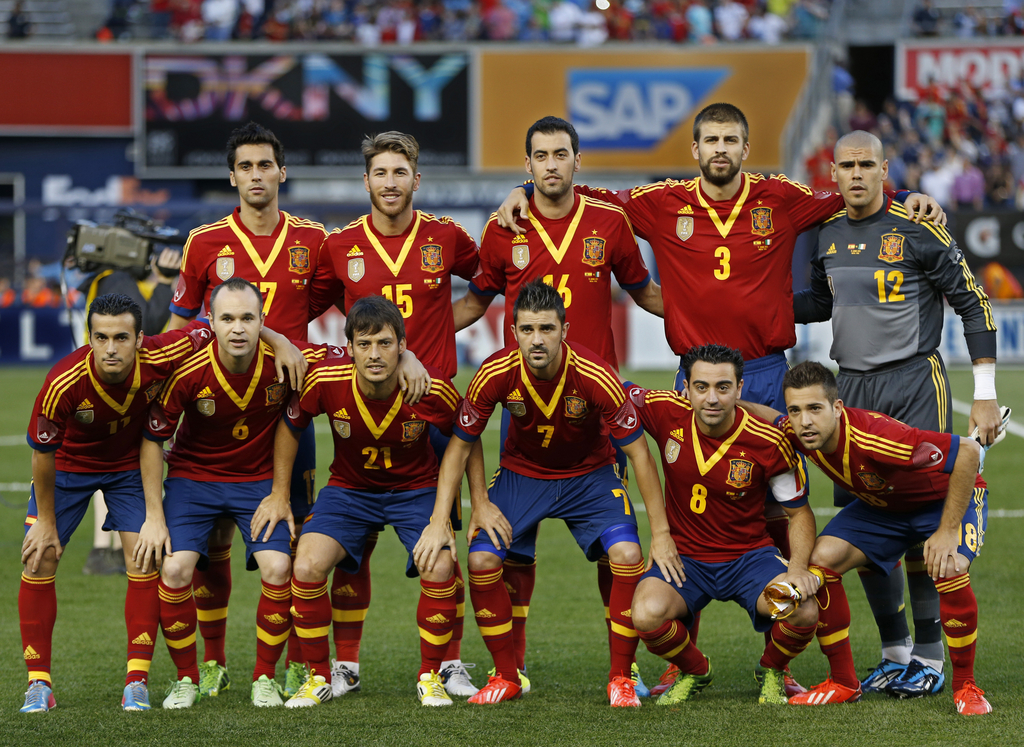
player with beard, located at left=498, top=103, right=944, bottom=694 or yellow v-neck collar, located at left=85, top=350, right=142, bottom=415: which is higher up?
player with beard, located at left=498, top=103, right=944, bottom=694

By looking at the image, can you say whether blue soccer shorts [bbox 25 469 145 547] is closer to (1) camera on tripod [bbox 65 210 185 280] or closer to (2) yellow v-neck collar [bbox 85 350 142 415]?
(2) yellow v-neck collar [bbox 85 350 142 415]

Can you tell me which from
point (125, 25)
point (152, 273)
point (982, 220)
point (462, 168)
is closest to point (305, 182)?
point (462, 168)

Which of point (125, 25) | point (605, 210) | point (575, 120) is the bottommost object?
point (605, 210)

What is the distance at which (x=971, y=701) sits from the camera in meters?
4.77

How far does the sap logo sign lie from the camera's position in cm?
2577

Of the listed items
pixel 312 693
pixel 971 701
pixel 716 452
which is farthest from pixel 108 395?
pixel 971 701

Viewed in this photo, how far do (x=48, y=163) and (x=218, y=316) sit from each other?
923 inches

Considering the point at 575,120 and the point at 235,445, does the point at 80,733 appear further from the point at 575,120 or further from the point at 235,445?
the point at 575,120

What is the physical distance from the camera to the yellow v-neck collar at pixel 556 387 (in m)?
5.09

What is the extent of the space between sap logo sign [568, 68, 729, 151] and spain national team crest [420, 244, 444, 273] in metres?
20.7

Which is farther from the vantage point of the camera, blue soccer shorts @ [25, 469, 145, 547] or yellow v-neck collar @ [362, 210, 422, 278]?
yellow v-neck collar @ [362, 210, 422, 278]

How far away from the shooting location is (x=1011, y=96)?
25109 mm

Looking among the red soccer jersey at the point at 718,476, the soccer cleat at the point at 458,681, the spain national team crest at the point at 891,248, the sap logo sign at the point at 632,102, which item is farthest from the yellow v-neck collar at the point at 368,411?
the sap logo sign at the point at 632,102

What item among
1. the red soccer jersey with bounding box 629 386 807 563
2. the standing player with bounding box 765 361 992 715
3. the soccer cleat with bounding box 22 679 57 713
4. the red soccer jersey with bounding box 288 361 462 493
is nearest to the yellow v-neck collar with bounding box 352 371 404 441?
the red soccer jersey with bounding box 288 361 462 493
